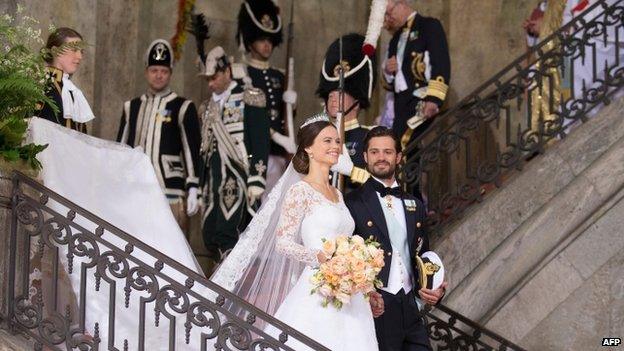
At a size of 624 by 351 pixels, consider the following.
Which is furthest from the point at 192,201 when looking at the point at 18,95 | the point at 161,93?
the point at 18,95

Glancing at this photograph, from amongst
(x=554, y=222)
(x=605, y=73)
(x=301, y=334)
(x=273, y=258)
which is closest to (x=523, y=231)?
(x=554, y=222)

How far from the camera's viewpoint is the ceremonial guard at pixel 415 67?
14.4 metres

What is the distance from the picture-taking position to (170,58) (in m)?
14.6

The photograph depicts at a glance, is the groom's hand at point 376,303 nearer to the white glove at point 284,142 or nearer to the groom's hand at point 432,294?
the groom's hand at point 432,294

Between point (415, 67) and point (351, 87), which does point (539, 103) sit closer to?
point (415, 67)

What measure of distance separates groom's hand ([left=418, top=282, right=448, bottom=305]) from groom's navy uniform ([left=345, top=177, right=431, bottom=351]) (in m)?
0.09

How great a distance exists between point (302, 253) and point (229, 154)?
13.5 ft

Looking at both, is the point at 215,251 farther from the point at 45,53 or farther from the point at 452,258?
the point at 45,53

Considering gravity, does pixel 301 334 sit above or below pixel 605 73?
below

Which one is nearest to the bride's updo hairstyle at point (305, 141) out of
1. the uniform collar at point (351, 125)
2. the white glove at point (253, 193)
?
the uniform collar at point (351, 125)

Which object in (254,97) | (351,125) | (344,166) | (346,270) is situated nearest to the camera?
(346,270)

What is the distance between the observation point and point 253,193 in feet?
47.2

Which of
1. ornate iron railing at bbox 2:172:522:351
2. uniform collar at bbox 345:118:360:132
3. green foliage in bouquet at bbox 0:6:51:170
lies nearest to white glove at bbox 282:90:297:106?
uniform collar at bbox 345:118:360:132

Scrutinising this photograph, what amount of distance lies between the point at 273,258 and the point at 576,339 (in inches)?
102
